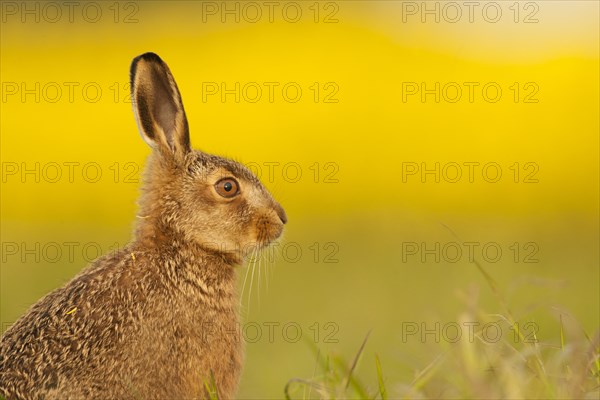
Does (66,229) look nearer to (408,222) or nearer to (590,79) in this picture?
(408,222)

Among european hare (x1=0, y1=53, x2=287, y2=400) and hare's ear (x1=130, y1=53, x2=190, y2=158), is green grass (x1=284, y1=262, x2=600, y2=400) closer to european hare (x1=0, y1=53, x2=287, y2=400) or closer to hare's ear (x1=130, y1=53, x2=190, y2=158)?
european hare (x1=0, y1=53, x2=287, y2=400)

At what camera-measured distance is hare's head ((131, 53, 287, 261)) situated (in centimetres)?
579

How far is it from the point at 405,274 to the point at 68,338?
6066 mm

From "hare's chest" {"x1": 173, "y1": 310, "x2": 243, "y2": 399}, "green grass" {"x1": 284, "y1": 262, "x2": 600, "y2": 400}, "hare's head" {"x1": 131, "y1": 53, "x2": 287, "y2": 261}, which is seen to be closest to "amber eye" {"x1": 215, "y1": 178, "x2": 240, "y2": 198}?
"hare's head" {"x1": 131, "y1": 53, "x2": 287, "y2": 261}

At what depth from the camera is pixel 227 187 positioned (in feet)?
19.6

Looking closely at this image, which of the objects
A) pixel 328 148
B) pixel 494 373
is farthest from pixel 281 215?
pixel 328 148

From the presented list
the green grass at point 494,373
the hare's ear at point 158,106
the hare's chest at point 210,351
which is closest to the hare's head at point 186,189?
the hare's ear at point 158,106

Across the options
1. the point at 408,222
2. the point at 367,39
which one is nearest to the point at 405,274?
the point at 408,222

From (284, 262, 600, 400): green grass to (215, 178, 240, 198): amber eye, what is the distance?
1.55m

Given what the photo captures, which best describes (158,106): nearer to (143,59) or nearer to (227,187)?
(143,59)

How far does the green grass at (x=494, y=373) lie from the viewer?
3.85 m

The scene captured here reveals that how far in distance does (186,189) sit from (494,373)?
235cm

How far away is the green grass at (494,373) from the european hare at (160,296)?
0.77 m

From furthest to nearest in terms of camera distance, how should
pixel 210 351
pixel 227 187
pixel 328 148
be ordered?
pixel 328 148, pixel 227 187, pixel 210 351
